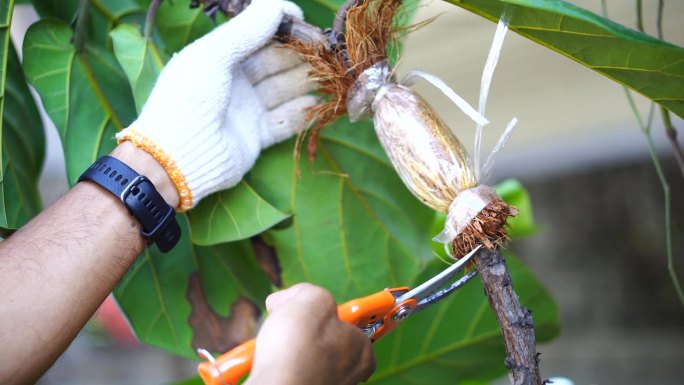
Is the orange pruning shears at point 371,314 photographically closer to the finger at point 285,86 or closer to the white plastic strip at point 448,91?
the white plastic strip at point 448,91

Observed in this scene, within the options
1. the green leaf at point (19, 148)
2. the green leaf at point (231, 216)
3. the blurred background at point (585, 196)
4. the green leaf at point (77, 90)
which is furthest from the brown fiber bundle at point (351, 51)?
the blurred background at point (585, 196)

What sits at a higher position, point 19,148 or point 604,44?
point 604,44

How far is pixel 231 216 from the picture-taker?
0.77 m

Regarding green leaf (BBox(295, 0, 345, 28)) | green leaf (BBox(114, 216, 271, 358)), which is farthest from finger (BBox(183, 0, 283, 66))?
green leaf (BBox(114, 216, 271, 358))

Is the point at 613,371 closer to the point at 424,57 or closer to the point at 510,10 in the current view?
the point at 424,57

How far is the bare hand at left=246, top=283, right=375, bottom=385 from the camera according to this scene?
18.1 inches

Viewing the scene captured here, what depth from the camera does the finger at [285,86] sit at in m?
0.78

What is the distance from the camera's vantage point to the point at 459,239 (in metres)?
0.61

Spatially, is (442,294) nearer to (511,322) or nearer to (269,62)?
(511,322)

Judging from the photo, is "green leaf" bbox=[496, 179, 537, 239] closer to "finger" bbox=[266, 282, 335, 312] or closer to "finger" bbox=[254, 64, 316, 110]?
"finger" bbox=[254, 64, 316, 110]

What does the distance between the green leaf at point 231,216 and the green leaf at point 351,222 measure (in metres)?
0.06

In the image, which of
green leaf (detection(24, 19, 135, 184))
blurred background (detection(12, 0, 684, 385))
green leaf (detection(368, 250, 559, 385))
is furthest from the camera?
blurred background (detection(12, 0, 684, 385))

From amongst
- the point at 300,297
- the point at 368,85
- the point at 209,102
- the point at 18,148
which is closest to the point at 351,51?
the point at 368,85

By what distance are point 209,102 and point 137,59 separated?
3.9 inches
